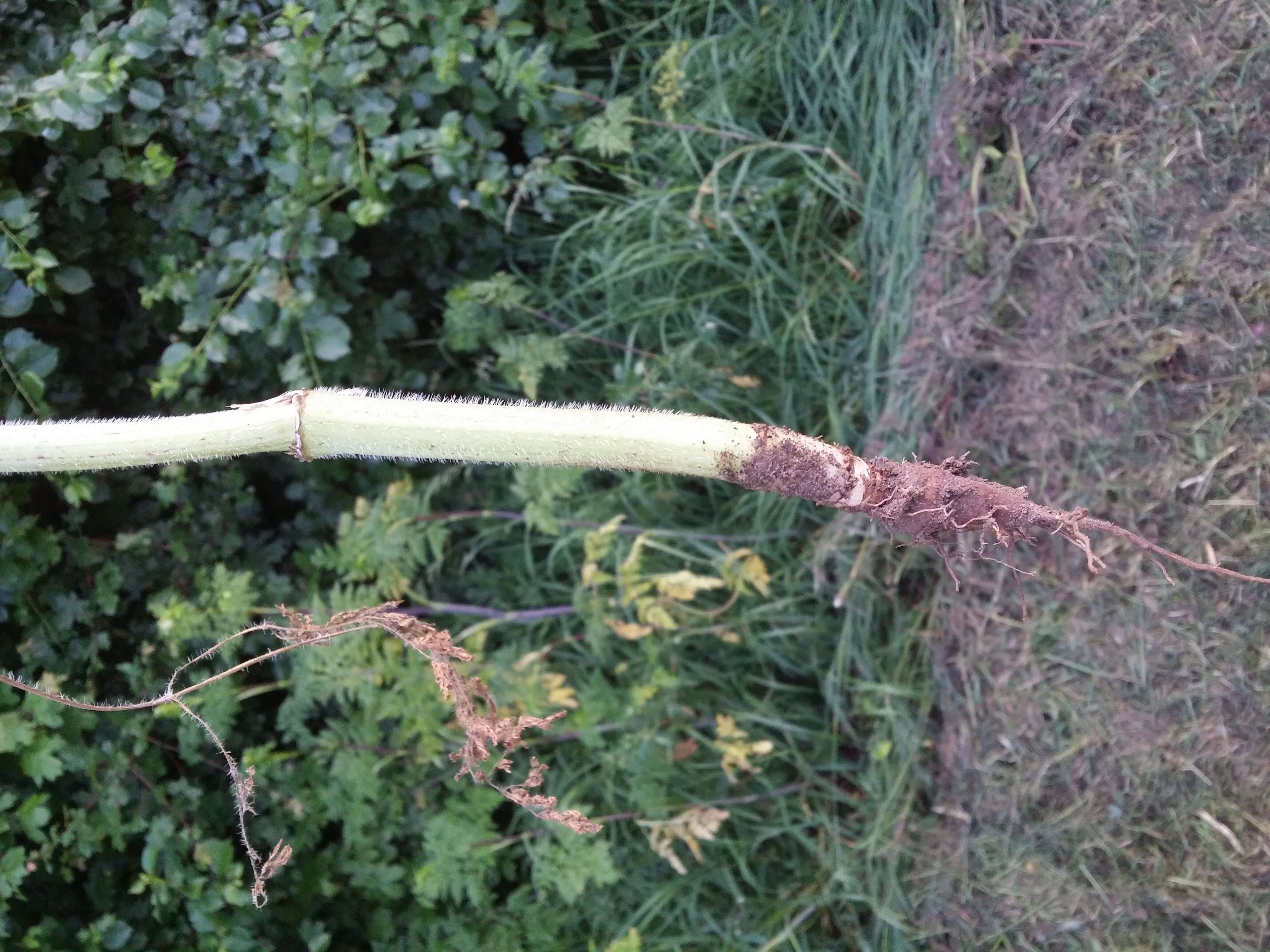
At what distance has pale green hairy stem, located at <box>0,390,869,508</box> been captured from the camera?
1234 millimetres

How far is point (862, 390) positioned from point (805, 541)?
0.44 m

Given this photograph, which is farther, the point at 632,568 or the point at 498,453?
the point at 632,568

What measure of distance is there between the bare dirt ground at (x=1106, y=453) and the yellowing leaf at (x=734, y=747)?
0.47 metres

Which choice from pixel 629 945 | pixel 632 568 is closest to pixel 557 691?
pixel 632 568

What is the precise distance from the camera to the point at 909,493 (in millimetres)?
1436

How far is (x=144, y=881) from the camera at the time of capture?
217cm

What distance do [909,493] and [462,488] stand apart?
164 centimetres

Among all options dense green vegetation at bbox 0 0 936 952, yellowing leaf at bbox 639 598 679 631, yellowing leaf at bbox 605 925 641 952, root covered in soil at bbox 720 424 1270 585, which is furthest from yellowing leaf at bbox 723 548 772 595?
yellowing leaf at bbox 605 925 641 952

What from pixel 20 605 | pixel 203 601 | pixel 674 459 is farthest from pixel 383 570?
pixel 674 459

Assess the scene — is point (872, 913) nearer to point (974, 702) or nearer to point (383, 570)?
point (974, 702)

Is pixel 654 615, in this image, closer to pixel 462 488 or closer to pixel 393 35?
pixel 462 488

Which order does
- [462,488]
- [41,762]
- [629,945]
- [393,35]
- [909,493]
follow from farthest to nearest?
[462,488]
[393,35]
[629,945]
[41,762]
[909,493]

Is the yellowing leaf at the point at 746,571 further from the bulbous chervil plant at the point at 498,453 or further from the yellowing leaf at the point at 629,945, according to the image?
the yellowing leaf at the point at 629,945

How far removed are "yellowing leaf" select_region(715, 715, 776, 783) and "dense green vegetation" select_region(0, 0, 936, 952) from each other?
0.04 feet
